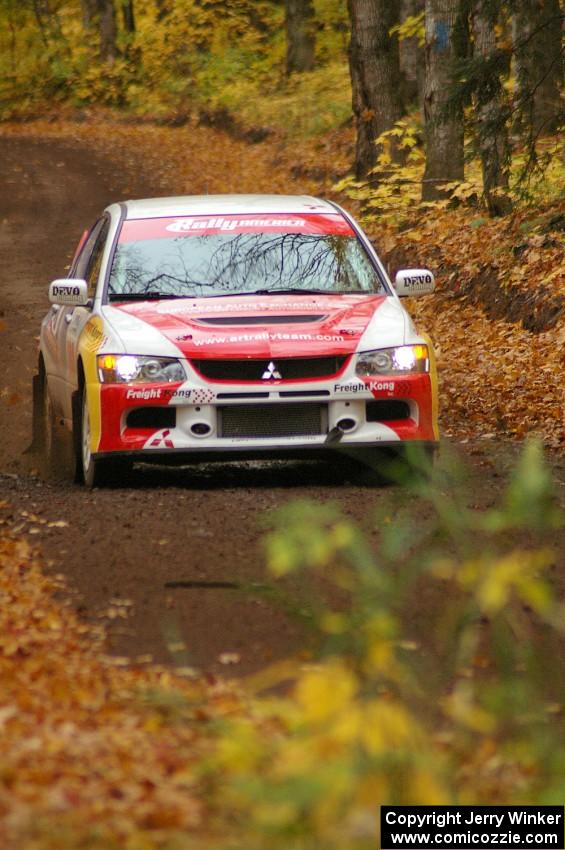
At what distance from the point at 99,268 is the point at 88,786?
6472 millimetres

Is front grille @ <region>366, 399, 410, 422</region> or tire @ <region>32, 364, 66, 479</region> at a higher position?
front grille @ <region>366, 399, 410, 422</region>

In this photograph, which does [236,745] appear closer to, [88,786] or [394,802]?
[394,802]

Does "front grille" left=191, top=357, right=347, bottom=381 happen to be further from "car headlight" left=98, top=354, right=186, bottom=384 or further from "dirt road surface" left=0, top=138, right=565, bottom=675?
"dirt road surface" left=0, top=138, right=565, bottom=675

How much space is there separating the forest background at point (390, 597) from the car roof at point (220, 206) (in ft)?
8.41

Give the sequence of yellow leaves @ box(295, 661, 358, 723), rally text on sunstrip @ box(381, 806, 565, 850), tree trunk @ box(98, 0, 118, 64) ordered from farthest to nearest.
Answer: tree trunk @ box(98, 0, 118, 64) < rally text on sunstrip @ box(381, 806, 565, 850) < yellow leaves @ box(295, 661, 358, 723)

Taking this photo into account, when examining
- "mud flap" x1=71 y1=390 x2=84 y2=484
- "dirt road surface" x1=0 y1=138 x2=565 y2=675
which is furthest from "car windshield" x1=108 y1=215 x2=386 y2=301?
"dirt road surface" x1=0 y1=138 x2=565 y2=675

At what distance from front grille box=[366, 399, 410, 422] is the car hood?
365mm

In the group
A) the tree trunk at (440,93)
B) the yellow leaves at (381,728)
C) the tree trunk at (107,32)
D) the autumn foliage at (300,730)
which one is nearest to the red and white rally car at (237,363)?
the autumn foliage at (300,730)

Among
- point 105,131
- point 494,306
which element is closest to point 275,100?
point 105,131

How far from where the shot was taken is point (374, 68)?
22.5 metres

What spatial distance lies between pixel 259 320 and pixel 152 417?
0.90m

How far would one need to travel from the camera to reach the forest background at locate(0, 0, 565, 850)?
11.3ft

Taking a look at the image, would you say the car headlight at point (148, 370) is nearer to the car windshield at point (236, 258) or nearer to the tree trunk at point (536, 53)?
the car windshield at point (236, 258)

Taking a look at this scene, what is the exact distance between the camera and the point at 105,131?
39344mm
